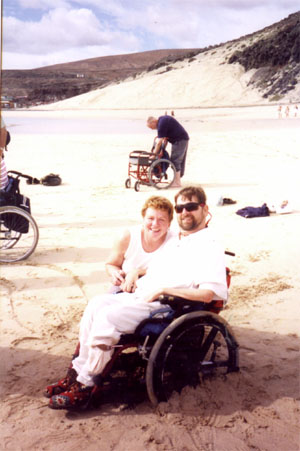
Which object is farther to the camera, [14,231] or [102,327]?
[14,231]

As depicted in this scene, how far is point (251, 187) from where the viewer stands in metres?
9.22

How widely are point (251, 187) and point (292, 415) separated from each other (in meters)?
6.72

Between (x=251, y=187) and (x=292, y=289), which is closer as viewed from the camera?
(x=292, y=289)

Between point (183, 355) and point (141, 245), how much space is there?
77 centimetres

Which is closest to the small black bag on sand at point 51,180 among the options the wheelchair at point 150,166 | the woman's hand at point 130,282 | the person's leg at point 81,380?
the wheelchair at point 150,166

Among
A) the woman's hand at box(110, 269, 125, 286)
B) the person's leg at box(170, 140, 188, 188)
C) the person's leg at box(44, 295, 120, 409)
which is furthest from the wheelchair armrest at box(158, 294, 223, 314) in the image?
the person's leg at box(170, 140, 188, 188)

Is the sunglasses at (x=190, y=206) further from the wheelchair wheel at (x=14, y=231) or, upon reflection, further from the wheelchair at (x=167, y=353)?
the wheelchair wheel at (x=14, y=231)

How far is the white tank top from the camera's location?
127 inches

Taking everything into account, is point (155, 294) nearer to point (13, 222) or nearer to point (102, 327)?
point (102, 327)

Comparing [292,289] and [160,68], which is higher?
[160,68]

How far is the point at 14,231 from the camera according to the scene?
5.26m

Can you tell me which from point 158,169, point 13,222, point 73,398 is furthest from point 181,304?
A: point 158,169

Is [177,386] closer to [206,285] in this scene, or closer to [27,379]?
[206,285]

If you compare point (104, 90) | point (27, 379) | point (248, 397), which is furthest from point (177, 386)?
point (104, 90)
